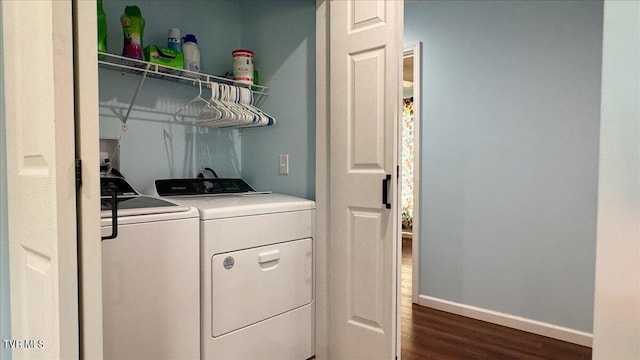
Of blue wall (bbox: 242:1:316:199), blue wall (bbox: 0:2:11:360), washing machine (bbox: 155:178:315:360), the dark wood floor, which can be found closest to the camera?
blue wall (bbox: 0:2:11:360)

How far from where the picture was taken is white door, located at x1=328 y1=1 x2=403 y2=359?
5.87ft

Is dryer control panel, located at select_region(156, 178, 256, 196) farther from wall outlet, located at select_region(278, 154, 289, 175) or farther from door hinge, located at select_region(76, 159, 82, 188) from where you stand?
door hinge, located at select_region(76, 159, 82, 188)

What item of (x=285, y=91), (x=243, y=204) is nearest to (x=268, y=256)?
(x=243, y=204)

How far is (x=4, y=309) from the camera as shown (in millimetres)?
1156

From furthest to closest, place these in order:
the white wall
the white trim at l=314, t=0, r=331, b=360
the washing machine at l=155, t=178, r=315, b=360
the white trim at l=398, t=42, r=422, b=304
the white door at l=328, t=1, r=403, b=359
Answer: the white trim at l=398, t=42, r=422, b=304 < the white trim at l=314, t=0, r=331, b=360 < the white door at l=328, t=1, r=403, b=359 < the washing machine at l=155, t=178, r=315, b=360 < the white wall

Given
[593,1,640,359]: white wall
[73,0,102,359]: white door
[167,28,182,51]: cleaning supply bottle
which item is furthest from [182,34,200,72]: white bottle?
[593,1,640,359]: white wall

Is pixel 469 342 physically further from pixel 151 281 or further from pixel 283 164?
pixel 151 281

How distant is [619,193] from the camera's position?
77 centimetres

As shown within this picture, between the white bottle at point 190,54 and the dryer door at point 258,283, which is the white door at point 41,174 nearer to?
the dryer door at point 258,283

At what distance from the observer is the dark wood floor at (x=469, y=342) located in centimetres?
228

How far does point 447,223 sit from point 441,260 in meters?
0.29

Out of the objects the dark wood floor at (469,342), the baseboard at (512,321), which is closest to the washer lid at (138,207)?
the dark wood floor at (469,342)

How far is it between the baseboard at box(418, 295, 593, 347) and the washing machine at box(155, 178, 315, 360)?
1.32m

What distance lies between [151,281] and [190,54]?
1235 millimetres
